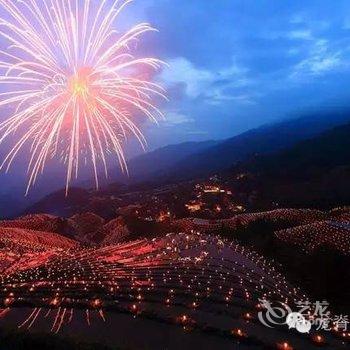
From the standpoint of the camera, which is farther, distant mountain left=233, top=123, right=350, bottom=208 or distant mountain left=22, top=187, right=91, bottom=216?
distant mountain left=22, top=187, right=91, bottom=216

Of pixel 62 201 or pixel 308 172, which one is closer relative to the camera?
pixel 62 201

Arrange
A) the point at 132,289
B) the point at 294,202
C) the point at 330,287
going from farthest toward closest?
the point at 294,202 < the point at 330,287 < the point at 132,289

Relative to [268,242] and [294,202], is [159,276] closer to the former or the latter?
[268,242]

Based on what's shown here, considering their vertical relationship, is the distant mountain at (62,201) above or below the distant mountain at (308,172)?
above

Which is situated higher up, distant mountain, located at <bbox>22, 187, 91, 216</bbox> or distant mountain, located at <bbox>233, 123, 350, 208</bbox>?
distant mountain, located at <bbox>22, 187, 91, 216</bbox>

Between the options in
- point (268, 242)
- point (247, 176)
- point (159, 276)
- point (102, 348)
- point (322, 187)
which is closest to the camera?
point (102, 348)

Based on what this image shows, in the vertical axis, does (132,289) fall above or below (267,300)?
above

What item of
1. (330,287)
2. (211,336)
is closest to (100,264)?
(211,336)

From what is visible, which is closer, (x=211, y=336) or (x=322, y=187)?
(x=211, y=336)
